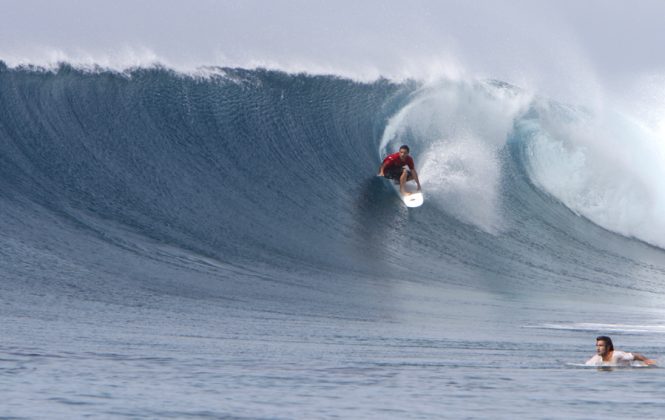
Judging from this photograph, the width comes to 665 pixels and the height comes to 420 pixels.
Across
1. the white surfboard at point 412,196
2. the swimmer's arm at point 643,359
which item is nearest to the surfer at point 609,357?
the swimmer's arm at point 643,359

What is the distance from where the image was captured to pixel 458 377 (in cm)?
742

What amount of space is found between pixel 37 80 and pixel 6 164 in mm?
4026

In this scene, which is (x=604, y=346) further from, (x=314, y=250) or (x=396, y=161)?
(x=396, y=161)

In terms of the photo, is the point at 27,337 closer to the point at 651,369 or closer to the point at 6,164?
the point at 651,369

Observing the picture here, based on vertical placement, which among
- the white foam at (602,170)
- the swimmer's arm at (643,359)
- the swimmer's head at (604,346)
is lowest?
the swimmer's arm at (643,359)

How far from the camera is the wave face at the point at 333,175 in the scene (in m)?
14.3

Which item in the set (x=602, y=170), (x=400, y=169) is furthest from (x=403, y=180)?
(x=602, y=170)

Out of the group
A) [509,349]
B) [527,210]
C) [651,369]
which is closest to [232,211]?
[527,210]

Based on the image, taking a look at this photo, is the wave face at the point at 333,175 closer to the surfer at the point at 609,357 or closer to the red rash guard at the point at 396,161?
the red rash guard at the point at 396,161

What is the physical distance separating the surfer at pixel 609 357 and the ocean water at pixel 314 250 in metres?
0.19

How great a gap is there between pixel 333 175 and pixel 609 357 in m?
9.48

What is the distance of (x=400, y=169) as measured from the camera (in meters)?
16.8

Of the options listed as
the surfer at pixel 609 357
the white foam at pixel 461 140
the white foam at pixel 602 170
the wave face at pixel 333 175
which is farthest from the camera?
the white foam at pixel 602 170

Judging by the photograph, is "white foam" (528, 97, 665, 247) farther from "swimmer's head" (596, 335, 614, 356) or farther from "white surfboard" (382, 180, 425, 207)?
"swimmer's head" (596, 335, 614, 356)
